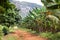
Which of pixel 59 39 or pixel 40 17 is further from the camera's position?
pixel 40 17

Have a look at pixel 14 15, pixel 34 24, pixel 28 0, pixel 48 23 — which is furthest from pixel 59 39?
pixel 28 0

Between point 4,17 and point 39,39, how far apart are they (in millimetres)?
4930

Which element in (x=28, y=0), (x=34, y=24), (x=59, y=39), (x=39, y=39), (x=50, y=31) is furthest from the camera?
(x=28, y=0)

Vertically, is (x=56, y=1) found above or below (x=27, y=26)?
above

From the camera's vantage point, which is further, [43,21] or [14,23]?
[14,23]

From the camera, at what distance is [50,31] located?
1224cm

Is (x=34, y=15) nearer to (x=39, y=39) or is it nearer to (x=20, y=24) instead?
(x=20, y=24)

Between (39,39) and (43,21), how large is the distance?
3.21 meters

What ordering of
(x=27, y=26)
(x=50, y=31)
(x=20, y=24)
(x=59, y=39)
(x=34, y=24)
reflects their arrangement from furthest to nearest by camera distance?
(x=20, y=24) < (x=27, y=26) < (x=34, y=24) < (x=50, y=31) < (x=59, y=39)

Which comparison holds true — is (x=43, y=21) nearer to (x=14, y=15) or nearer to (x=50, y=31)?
(x=50, y=31)

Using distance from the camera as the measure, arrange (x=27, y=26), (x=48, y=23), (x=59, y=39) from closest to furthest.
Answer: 1. (x=59, y=39)
2. (x=48, y=23)
3. (x=27, y=26)

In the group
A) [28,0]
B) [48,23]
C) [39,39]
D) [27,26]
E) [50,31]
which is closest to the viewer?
[39,39]

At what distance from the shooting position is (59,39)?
31.1 feet

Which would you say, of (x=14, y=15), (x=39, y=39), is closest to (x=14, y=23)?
(x=14, y=15)
